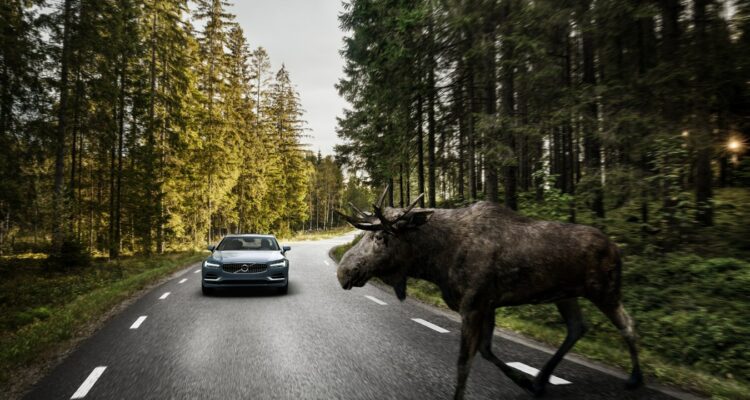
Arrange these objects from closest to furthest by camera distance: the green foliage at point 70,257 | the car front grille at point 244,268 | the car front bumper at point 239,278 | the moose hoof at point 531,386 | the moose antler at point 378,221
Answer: the moose antler at point 378,221 < the moose hoof at point 531,386 < the car front bumper at point 239,278 < the car front grille at point 244,268 < the green foliage at point 70,257

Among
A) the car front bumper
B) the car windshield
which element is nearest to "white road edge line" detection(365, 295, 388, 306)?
the car front bumper

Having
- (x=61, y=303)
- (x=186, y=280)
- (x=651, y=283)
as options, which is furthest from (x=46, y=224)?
(x=651, y=283)

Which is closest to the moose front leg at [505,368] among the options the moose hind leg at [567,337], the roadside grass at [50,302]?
the moose hind leg at [567,337]

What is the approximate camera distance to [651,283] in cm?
750

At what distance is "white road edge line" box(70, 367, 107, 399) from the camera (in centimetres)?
394

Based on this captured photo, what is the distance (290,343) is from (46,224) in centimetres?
1326

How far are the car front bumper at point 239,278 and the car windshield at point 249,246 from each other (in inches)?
54.2

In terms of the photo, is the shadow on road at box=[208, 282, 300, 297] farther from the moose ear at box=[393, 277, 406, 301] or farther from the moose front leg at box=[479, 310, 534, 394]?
the moose front leg at box=[479, 310, 534, 394]

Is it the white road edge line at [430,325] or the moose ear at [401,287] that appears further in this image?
the white road edge line at [430,325]

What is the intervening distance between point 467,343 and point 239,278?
7991 millimetres

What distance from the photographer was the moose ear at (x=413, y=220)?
3.38 metres

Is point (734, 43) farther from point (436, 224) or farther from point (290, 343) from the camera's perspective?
point (290, 343)

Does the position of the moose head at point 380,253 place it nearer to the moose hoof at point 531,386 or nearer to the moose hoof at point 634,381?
the moose hoof at point 531,386

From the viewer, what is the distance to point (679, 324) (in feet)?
19.0
